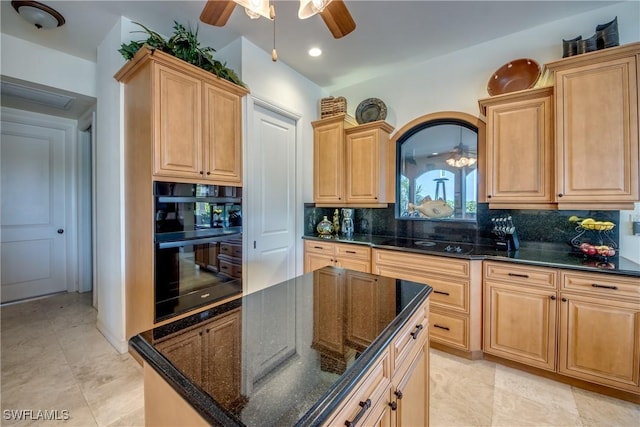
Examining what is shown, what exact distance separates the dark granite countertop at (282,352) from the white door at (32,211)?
4260 mm

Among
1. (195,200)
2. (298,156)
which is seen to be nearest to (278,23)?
(298,156)

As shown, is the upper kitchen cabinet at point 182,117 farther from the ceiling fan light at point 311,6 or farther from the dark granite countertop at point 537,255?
the dark granite countertop at point 537,255

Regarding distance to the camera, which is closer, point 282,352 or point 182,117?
point 282,352

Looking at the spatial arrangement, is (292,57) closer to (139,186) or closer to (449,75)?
(449,75)

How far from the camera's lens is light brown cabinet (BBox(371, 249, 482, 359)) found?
2281mm

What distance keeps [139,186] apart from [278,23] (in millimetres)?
1890

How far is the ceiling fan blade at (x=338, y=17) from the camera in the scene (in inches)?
61.9

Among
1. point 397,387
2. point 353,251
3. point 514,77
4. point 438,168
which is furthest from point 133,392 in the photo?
point 514,77

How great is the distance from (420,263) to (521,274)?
2.51ft

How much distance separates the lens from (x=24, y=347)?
8.03 ft

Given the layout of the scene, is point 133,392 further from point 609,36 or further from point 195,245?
point 609,36

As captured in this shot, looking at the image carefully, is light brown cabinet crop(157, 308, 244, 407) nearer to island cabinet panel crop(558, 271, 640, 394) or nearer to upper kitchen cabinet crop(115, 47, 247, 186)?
upper kitchen cabinet crop(115, 47, 247, 186)

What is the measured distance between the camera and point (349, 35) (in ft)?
8.71

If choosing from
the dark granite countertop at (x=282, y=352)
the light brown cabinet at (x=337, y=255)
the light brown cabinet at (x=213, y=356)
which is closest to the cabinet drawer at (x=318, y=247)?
the light brown cabinet at (x=337, y=255)
